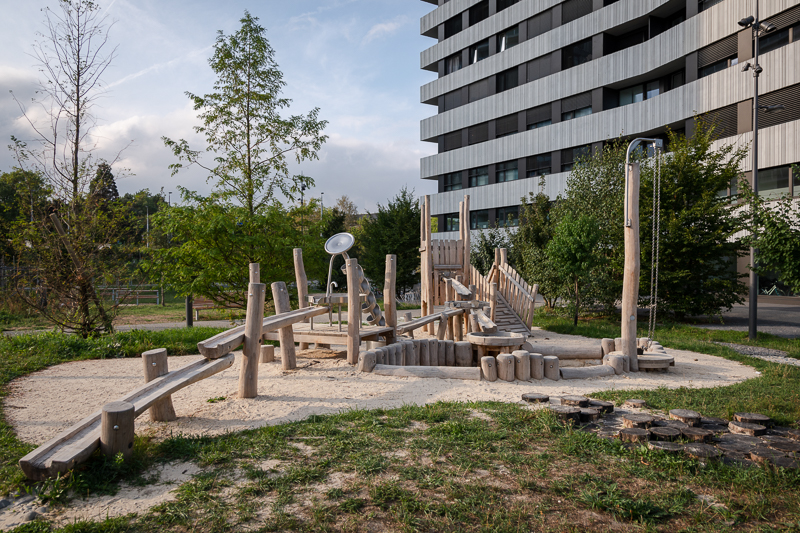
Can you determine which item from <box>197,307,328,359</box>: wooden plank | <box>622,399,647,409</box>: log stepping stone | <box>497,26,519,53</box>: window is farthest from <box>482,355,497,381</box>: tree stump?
<box>497,26,519,53</box>: window

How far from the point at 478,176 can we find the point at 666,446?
30.1 metres

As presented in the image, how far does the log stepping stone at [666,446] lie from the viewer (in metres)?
4.13

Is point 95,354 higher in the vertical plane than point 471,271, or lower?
lower

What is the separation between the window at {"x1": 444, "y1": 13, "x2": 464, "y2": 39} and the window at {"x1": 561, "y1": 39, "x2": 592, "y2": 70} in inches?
377

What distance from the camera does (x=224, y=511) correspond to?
3242 millimetres

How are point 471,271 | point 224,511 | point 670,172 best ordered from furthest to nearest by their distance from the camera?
point 670,172
point 471,271
point 224,511

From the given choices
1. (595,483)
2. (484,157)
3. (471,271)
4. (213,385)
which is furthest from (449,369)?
(484,157)

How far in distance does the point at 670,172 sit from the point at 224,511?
626 inches

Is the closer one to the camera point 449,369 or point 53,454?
point 53,454

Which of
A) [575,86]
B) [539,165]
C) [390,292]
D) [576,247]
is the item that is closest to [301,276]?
[390,292]

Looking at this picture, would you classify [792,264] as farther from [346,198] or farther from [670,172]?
[346,198]

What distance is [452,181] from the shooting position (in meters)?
35.2

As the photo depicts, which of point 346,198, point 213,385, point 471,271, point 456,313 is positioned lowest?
point 213,385

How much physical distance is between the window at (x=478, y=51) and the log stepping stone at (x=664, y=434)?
32089 millimetres
